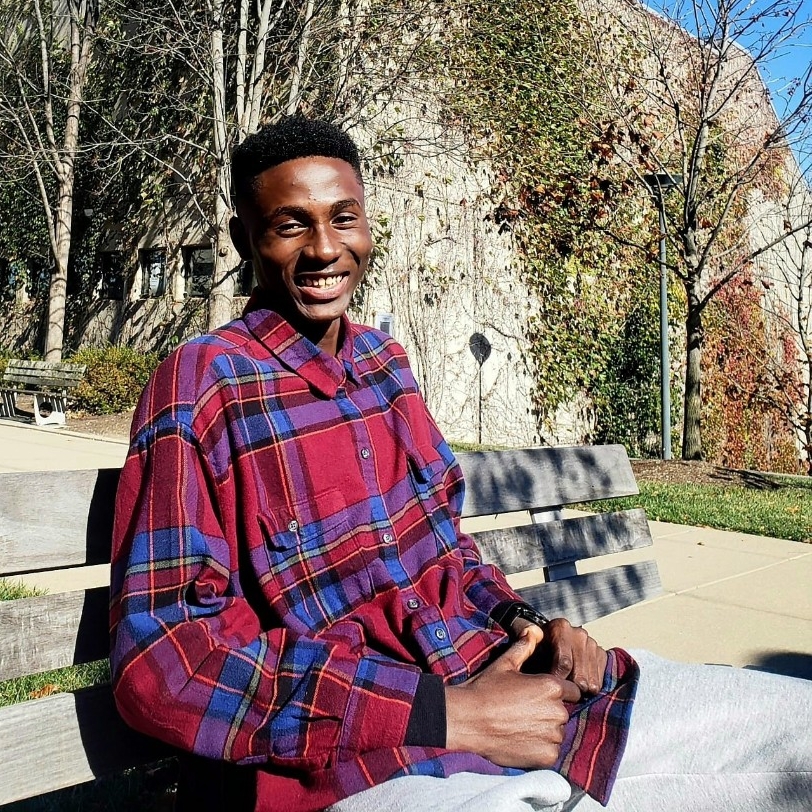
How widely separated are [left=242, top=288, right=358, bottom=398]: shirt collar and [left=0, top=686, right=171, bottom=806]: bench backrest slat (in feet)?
2.51

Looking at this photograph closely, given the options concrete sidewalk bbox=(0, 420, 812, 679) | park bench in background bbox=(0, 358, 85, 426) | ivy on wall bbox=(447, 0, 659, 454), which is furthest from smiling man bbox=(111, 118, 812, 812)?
park bench in background bbox=(0, 358, 85, 426)

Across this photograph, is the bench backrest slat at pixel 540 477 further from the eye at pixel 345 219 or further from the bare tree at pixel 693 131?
the bare tree at pixel 693 131

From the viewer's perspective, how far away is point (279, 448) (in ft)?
6.31

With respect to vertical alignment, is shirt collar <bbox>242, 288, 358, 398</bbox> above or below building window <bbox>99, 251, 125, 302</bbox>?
below

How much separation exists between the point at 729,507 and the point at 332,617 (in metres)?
6.06

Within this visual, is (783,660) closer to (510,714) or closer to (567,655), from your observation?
(567,655)

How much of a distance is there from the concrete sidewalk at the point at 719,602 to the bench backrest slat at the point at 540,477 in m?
0.86

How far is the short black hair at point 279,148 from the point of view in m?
2.12

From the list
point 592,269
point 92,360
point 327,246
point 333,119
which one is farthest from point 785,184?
point 327,246

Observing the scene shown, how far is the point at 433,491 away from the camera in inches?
88.2

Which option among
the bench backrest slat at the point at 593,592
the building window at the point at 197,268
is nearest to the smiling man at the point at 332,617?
the bench backrest slat at the point at 593,592

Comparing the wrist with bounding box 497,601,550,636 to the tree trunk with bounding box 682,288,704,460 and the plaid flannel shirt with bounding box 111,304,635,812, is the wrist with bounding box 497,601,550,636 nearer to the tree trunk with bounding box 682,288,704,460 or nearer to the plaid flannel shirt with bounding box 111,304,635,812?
the plaid flannel shirt with bounding box 111,304,635,812

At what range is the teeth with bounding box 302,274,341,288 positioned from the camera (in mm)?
2174

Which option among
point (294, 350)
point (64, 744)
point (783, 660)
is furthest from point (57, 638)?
point (783, 660)
